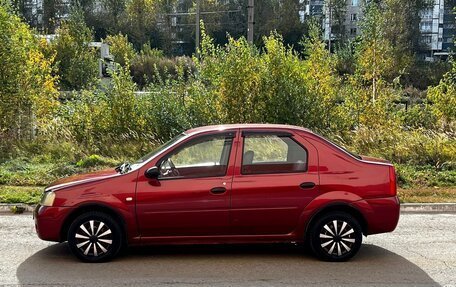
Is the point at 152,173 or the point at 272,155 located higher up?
the point at 272,155

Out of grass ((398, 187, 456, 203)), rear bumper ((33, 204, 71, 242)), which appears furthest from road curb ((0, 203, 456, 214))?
rear bumper ((33, 204, 71, 242))

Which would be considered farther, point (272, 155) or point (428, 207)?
point (428, 207)

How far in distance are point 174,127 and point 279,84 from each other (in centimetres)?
323

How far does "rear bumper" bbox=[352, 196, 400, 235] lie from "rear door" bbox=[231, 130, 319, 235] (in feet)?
2.11

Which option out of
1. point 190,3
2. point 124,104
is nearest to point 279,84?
point 124,104

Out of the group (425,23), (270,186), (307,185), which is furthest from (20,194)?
(425,23)

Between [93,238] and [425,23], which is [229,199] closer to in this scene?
[93,238]

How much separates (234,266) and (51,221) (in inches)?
87.9

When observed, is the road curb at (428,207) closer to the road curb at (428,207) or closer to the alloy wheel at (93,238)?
the road curb at (428,207)

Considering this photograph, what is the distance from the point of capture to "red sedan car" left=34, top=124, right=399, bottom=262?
6402 millimetres

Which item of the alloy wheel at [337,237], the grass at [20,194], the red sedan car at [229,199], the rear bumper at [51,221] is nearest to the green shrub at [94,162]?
the grass at [20,194]

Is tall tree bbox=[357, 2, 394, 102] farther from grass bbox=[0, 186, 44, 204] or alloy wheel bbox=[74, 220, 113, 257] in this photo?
alloy wheel bbox=[74, 220, 113, 257]

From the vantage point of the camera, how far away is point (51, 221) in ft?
21.1

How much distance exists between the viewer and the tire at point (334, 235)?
6566 mm
